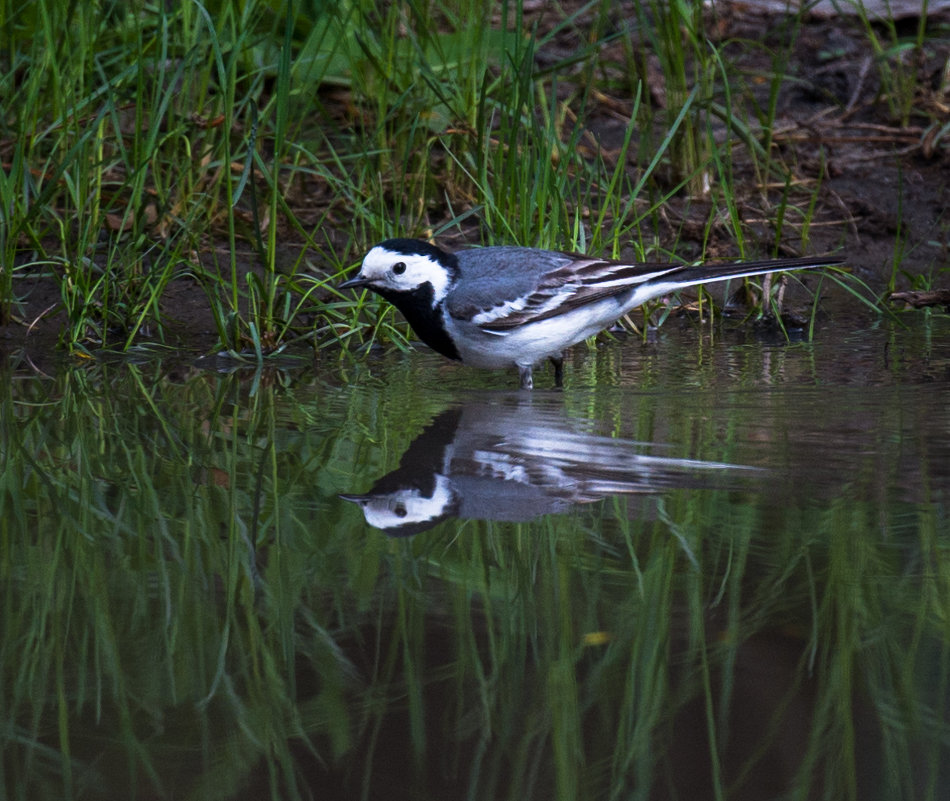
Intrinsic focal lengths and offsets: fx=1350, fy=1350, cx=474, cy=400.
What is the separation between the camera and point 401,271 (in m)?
5.69

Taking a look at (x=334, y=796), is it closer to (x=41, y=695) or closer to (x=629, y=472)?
(x=41, y=695)

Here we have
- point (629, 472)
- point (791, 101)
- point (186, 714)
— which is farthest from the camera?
point (791, 101)

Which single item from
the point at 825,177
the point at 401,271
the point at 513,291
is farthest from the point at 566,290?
the point at 825,177

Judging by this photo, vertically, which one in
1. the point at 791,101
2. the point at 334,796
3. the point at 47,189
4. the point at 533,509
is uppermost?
the point at 791,101

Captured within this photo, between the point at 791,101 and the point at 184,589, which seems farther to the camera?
the point at 791,101

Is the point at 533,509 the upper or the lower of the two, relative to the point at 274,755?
upper

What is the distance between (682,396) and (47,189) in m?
3.05

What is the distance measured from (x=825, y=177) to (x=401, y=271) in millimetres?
3647

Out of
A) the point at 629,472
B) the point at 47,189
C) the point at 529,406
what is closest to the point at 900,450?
the point at 629,472

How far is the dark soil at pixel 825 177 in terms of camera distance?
22.5 feet

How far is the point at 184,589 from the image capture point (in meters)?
2.81

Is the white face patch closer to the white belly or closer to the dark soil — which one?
the white belly

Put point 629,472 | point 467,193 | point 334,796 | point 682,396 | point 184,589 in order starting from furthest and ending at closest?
point 467,193 < point 682,396 < point 629,472 < point 184,589 < point 334,796

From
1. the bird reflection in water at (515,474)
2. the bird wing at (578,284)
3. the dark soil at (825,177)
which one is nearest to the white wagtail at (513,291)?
the bird wing at (578,284)
